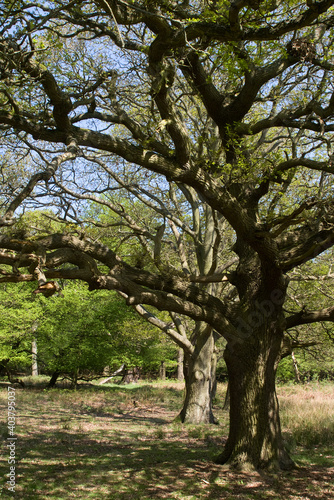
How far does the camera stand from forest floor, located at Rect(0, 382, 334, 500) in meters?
6.25

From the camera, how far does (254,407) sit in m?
7.46

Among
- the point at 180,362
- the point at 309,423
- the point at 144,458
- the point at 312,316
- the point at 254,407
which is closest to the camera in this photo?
the point at 254,407

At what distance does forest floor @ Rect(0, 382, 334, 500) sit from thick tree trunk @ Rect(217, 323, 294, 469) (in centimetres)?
31

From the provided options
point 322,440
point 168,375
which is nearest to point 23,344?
point 322,440

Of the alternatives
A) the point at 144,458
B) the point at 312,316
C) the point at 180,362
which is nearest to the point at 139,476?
the point at 144,458

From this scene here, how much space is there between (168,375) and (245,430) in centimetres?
4158

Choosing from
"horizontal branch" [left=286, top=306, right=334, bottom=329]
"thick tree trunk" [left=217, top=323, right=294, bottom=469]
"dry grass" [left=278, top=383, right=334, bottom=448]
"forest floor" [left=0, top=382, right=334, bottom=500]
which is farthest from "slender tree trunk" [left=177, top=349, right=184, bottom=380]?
"thick tree trunk" [left=217, top=323, right=294, bottom=469]

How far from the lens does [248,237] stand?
284 inches

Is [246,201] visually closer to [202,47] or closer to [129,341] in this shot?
[202,47]

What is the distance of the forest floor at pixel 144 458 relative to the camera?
6.25 meters

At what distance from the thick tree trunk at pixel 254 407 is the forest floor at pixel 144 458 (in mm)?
309

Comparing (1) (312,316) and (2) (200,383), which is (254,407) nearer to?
(1) (312,316)

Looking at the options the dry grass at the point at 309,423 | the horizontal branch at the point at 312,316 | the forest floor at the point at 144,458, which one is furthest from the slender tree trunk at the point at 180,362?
the horizontal branch at the point at 312,316

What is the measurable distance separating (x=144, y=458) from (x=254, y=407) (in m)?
2.72
